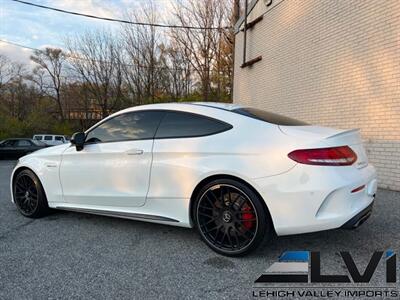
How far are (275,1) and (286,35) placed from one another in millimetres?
1514

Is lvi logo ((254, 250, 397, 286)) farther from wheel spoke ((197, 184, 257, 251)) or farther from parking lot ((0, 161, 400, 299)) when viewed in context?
wheel spoke ((197, 184, 257, 251))

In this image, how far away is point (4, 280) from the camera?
255 centimetres

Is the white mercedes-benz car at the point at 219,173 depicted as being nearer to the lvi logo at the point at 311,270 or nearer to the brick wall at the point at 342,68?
the lvi logo at the point at 311,270

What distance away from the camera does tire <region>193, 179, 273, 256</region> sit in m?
2.82

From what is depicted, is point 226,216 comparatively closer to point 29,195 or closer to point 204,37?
point 29,195

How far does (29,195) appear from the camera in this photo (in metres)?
4.34

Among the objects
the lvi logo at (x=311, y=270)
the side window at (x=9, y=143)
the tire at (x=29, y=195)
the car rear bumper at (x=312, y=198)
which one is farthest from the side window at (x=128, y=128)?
the side window at (x=9, y=143)

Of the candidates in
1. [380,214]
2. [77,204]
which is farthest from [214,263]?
[380,214]

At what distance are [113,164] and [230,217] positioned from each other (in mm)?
1467

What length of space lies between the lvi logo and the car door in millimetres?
1511

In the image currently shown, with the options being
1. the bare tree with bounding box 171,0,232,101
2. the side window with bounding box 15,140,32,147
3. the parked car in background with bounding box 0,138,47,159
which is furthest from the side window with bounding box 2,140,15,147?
the bare tree with bounding box 171,0,232,101

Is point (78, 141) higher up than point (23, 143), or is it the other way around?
point (78, 141)

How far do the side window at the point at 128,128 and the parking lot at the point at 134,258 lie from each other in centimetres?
109

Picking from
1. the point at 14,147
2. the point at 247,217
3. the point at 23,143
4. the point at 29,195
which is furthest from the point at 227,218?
the point at 23,143
